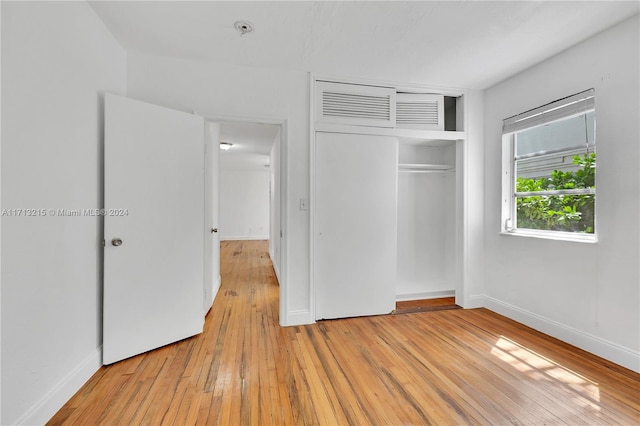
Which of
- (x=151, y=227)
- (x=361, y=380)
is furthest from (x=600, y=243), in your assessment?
(x=151, y=227)

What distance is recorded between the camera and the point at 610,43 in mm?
2148

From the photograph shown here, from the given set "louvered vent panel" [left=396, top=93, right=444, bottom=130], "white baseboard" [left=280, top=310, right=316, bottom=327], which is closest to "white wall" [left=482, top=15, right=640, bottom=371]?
"louvered vent panel" [left=396, top=93, right=444, bottom=130]

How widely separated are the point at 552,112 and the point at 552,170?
532mm

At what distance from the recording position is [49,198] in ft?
5.16

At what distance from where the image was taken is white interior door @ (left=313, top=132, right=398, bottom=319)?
292cm

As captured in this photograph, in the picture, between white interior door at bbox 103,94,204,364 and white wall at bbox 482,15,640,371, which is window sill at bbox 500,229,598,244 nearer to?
white wall at bbox 482,15,640,371

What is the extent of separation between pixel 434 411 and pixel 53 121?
9.01 feet

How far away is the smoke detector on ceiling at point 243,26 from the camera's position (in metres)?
2.06

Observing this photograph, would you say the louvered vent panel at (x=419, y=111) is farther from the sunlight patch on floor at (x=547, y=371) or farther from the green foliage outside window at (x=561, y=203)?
the sunlight patch on floor at (x=547, y=371)

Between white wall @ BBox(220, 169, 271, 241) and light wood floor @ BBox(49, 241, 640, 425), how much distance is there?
6.99m

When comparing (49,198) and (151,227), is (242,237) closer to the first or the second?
(151,227)

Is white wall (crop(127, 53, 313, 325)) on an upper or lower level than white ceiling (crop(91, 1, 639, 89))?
lower

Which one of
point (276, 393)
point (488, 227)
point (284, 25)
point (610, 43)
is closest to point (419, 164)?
point (488, 227)

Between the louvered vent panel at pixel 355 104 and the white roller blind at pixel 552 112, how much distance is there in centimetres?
124
